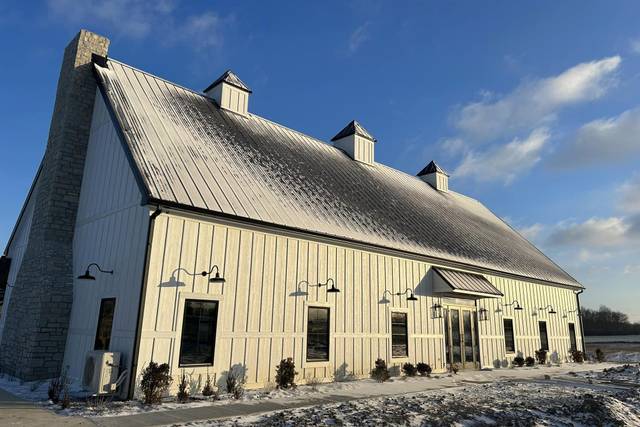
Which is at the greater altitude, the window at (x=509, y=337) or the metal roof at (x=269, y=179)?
the metal roof at (x=269, y=179)

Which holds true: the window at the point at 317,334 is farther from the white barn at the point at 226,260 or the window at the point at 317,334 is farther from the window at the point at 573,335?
the window at the point at 573,335

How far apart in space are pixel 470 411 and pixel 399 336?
698 cm

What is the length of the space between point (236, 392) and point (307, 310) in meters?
3.44

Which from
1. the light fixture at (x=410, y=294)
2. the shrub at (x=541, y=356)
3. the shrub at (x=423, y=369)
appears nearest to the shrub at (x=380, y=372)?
the shrub at (x=423, y=369)

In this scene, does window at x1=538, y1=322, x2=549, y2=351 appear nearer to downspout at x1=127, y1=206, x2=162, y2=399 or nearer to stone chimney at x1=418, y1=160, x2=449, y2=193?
stone chimney at x1=418, y1=160, x2=449, y2=193

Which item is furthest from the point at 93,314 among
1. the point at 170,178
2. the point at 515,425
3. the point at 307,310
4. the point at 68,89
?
the point at 515,425

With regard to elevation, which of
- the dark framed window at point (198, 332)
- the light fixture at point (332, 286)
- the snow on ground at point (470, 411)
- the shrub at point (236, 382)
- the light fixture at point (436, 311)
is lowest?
the snow on ground at point (470, 411)

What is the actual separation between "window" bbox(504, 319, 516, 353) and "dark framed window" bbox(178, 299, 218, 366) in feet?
47.9

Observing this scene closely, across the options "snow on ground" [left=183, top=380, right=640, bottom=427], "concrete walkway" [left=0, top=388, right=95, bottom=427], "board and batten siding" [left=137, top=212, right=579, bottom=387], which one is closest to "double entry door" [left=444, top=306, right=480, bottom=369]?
"board and batten siding" [left=137, top=212, right=579, bottom=387]

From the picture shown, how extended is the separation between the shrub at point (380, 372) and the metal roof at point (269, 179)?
3765mm

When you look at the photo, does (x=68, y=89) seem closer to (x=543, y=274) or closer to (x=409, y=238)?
(x=409, y=238)

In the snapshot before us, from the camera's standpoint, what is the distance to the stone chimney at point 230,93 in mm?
18234

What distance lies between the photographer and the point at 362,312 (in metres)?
14.8

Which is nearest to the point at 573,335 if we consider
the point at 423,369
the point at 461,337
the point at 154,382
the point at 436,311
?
the point at 461,337
